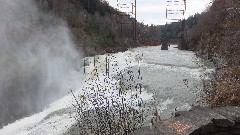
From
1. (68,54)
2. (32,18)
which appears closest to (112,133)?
(68,54)

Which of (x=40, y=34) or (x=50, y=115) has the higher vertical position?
(x=40, y=34)

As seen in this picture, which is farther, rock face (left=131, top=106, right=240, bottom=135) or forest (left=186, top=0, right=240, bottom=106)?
forest (left=186, top=0, right=240, bottom=106)

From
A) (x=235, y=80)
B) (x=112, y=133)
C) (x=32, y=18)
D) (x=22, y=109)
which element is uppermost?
(x=32, y=18)

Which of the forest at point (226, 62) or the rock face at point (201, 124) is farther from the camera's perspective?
the forest at point (226, 62)

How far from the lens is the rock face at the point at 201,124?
4.51 metres

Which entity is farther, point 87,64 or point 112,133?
point 87,64

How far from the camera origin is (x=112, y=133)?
6.11 metres

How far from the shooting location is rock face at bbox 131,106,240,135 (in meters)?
4.51

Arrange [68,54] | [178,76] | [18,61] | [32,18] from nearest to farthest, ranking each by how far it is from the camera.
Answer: [178,76] < [18,61] < [68,54] < [32,18]

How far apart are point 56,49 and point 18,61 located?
6.01 meters

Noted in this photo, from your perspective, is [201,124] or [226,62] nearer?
[201,124]

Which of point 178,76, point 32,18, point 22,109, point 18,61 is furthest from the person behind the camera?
point 32,18

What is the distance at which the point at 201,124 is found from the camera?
186 inches

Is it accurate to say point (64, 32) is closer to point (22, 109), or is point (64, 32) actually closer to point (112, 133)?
point (22, 109)
